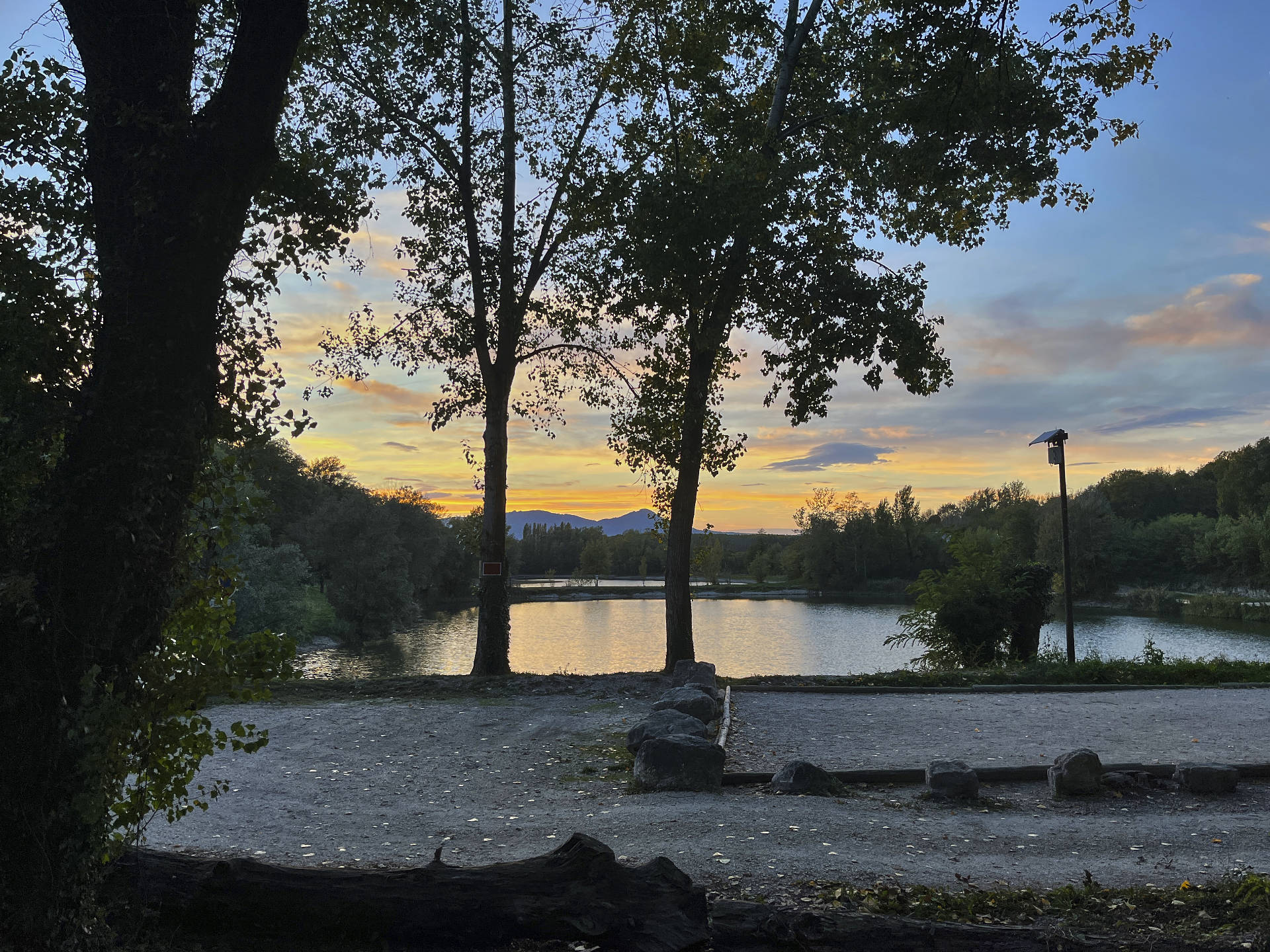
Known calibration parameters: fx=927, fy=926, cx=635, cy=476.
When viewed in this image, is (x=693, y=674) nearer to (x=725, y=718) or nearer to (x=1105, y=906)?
(x=725, y=718)

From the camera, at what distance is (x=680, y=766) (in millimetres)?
7105

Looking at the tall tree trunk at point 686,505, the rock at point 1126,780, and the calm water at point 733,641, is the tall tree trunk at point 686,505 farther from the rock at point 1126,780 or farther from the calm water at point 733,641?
the rock at point 1126,780

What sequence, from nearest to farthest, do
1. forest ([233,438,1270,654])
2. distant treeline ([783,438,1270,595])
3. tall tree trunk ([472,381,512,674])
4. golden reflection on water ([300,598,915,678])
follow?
tall tree trunk ([472,381,512,674])
golden reflection on water ([300,598,915,678])
forest ([233,438,1270,654])
distant treeline ([783,438,1270,595])

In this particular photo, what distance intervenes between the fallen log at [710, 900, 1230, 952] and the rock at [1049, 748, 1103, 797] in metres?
3.41

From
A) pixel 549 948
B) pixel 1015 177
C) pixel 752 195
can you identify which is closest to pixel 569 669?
pixel 752 195

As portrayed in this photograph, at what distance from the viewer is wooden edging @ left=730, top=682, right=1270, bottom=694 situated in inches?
464

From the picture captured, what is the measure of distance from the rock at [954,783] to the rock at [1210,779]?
1684 mm

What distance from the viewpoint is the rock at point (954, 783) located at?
679 centimetres

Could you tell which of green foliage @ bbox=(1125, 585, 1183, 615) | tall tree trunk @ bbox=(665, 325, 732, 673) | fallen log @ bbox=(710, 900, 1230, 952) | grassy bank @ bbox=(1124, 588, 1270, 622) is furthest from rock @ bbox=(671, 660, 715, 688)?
green foliage @ bbox=(1125, 585, 1183, 615)

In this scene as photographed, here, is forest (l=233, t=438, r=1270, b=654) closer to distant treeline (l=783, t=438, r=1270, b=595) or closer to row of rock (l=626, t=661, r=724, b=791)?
distant treeline (l=783, t=438, r=1270, b=595)

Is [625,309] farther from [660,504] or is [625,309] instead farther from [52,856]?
[52,856]

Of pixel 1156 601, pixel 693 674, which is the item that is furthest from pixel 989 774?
pixel 1156 601

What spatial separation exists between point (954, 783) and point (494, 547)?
848 cm

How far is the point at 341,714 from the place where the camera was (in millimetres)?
10523
